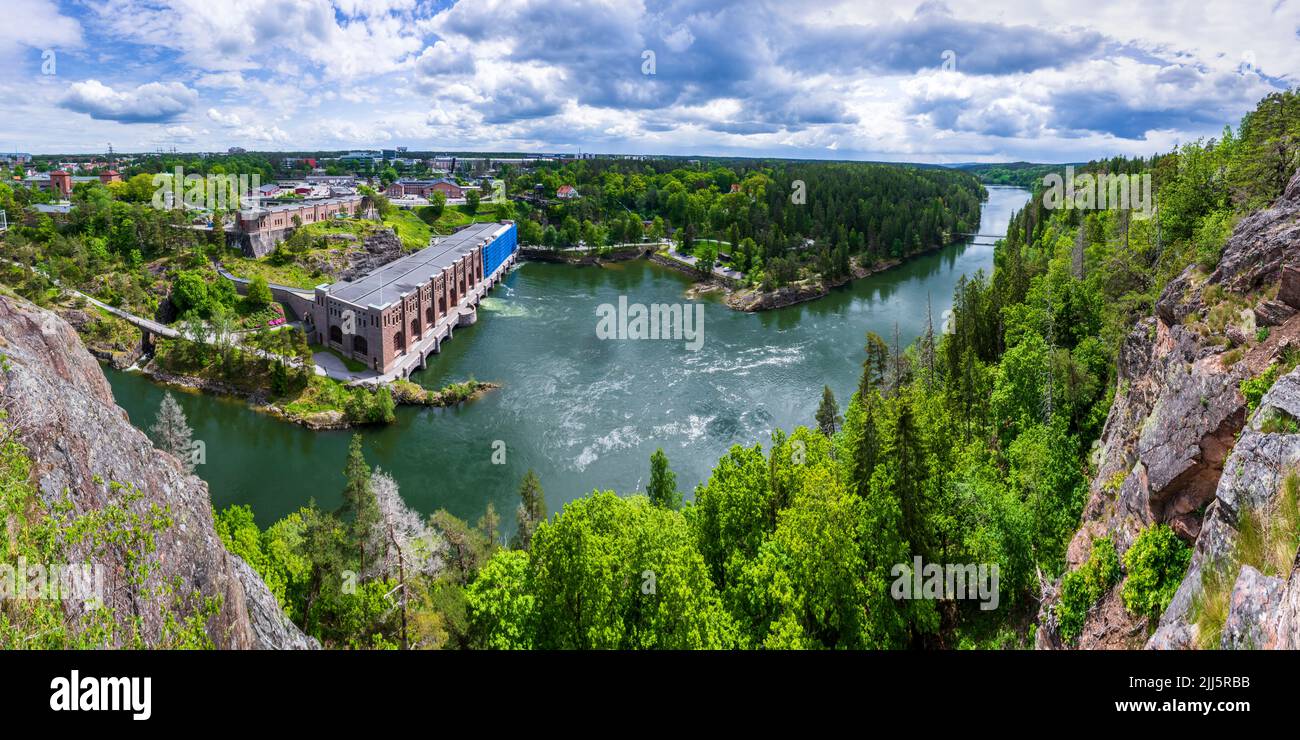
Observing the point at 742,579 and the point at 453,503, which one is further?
the point at 453,503

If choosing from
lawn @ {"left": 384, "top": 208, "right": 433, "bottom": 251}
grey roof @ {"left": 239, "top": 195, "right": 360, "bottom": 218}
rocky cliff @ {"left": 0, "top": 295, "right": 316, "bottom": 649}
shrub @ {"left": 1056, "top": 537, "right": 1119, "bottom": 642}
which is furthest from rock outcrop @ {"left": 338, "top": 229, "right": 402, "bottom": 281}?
shrub @ {"left": 1056, "top": 537, "right": 1119, "bottom": 642}

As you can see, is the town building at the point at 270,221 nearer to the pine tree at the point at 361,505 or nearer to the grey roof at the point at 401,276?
the grey roof at the point at 401,276

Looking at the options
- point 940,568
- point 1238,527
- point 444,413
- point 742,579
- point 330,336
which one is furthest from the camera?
point 330,336

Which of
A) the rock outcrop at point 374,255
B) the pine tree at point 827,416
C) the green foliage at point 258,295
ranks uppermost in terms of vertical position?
the rock outcrop at point 374,255

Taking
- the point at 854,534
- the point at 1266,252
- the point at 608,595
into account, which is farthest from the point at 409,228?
the point at 1266,252

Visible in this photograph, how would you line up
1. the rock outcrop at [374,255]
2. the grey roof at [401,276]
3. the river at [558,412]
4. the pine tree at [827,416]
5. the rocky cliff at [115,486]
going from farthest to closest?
1. the rock outcrop at [374,255]
2. the grey roof at [401,276]
3. the pine tree at [827,416]
4. the river at [558,412]
5. the rocky cliff at [115,486]

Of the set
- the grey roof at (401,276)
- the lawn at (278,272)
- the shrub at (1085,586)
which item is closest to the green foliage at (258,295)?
the lawn at (278,272)

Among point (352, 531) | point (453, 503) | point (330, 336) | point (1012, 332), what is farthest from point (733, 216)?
point (352, 531)

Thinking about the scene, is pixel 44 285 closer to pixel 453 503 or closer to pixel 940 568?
pixel 453 503
